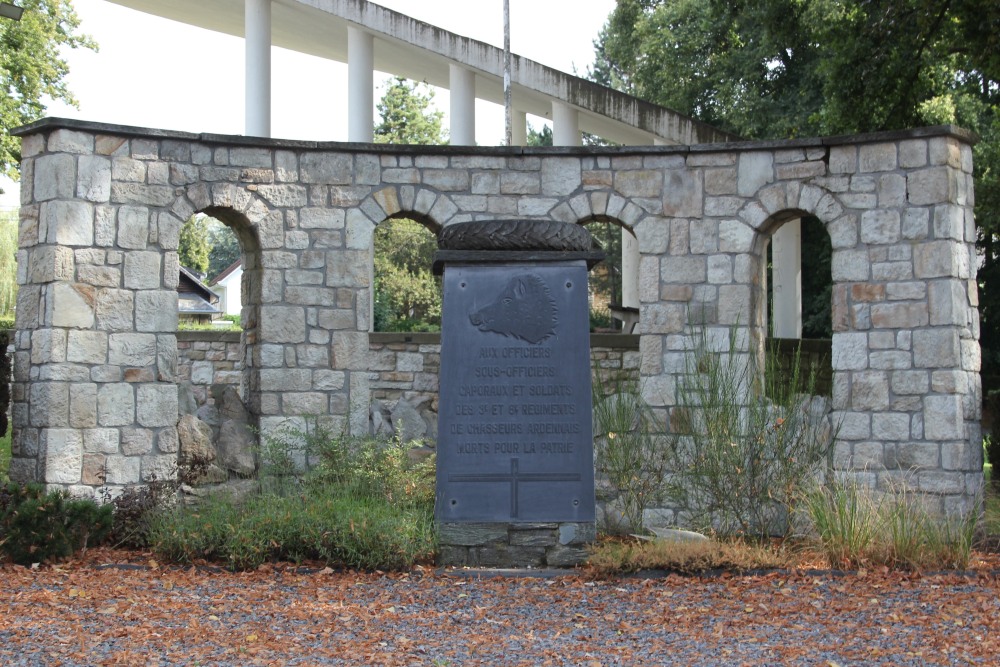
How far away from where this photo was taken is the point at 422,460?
32.2 feet

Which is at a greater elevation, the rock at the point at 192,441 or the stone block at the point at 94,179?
the stone block at the point at 94,179

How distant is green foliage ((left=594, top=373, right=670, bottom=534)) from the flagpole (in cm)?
862

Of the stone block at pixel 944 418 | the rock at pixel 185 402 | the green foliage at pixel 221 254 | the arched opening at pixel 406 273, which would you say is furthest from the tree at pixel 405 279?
the green foliage at pixel 221 254

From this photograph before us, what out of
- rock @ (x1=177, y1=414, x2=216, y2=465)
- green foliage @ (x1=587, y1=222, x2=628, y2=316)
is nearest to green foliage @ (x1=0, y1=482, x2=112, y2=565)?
rock @ (x1=177, y1=414, x2=216, y2=465)

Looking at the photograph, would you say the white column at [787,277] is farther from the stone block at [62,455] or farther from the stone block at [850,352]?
the stone block at [62,455]

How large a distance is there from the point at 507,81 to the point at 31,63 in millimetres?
10256

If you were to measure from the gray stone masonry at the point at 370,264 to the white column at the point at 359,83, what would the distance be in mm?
7667

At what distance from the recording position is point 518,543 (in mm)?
7039

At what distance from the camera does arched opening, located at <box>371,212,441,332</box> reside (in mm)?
32281

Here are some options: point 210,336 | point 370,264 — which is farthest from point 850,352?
point 210,336

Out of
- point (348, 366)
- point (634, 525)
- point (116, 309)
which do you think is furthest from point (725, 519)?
point (116, 309)

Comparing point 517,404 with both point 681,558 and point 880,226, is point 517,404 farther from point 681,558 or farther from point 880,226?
point 880,226

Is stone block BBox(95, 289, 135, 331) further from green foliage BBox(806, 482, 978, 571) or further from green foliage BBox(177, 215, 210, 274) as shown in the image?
green foliage BBox(177, 215, 210, 274)

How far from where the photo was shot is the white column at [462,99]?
17.9 metres
